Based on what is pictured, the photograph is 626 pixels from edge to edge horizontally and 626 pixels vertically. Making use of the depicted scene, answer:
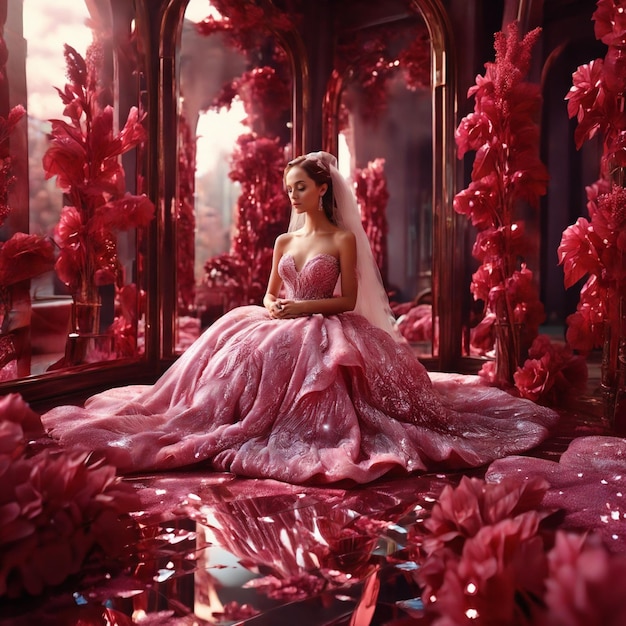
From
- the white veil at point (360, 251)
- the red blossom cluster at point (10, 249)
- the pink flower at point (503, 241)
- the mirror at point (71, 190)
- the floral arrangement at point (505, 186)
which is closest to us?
the white veil at point (360, 251)

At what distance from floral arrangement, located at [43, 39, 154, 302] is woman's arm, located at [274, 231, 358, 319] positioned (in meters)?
1.60

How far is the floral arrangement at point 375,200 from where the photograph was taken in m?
5.73

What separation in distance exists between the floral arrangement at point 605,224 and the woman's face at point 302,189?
1.34 meters

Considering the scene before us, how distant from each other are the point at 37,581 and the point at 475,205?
3.64 meters

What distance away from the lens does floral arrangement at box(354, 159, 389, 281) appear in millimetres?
5730

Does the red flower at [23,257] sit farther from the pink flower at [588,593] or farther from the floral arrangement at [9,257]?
the pink flower at [588,593]

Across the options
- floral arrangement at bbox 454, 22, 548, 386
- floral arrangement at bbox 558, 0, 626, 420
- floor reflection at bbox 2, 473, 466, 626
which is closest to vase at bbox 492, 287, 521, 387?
floral arrangement at bbox 454, 22, 548, 386

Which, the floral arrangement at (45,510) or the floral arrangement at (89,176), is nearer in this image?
the floral arrangement at (45,510)

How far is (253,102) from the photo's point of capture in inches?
220

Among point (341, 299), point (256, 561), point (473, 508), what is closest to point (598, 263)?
point (341, 299)

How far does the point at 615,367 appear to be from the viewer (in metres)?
3.69

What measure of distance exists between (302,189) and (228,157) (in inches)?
84.6

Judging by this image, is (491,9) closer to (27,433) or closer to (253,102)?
(253,102)

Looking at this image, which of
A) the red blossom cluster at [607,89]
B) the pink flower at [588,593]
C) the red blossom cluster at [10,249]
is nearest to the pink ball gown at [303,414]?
the red blossom cluster at [10,249]
